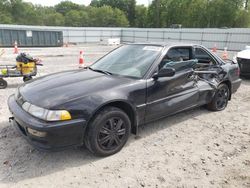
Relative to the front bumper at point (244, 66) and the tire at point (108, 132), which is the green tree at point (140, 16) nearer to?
the front bumper at point (244, 66)

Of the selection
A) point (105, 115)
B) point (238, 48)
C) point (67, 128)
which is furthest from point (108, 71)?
point (238, 48)

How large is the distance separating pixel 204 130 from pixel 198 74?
3.67 feet

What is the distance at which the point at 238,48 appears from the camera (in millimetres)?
21828

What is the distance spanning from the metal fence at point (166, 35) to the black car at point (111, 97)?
20022 millimetres

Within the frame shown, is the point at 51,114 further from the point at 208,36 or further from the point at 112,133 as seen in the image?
the point at 208,36

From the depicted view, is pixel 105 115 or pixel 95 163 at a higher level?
pixel 105 115

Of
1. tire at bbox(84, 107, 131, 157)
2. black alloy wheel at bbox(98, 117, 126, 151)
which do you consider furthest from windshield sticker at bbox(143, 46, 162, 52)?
black alloy wheel at bbox(98, 117, 126, 151)

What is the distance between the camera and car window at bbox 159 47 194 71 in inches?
154

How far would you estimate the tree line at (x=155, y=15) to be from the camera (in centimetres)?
4538

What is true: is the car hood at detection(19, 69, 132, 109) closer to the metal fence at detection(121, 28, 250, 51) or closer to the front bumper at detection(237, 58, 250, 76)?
the front bumper at detection(237, 58, 250, 76)

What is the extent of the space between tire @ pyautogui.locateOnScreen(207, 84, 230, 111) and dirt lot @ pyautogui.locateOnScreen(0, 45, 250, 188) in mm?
830

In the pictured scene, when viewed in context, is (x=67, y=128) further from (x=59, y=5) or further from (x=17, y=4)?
(x=59, y=5)

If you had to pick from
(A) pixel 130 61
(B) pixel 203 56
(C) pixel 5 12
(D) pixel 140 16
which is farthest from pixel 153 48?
(D) pixel 140 16

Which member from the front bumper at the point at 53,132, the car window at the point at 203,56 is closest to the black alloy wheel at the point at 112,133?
the front bumper at the point at 53,132
